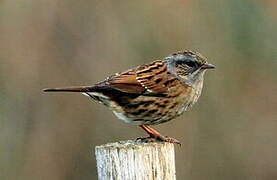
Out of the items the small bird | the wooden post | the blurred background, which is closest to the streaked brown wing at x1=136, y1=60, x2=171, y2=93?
the small bird

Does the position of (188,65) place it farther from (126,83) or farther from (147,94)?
(126,83)

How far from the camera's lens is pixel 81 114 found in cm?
966

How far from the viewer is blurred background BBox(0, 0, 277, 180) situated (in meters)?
9.49

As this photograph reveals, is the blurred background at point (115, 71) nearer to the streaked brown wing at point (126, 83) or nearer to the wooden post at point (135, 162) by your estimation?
the streaked brown wing at point (126, 83)

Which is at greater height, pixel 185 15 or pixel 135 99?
pixel 185 15

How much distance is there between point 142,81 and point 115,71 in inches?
114

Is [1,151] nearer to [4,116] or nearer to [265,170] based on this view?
[4,116]

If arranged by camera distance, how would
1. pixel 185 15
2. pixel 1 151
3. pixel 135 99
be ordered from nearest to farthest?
1. pixel 135 99
2. pixel 1 151
3. pixel 185 15

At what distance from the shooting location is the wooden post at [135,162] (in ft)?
15.9

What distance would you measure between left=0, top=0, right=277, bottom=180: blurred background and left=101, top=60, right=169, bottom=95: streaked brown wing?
2.53 metres

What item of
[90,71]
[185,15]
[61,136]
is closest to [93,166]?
[61,136]

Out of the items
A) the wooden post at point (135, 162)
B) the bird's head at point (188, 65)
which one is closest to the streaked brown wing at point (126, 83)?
the bird's head at point (188, 65)

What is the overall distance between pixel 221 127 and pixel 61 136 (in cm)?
186

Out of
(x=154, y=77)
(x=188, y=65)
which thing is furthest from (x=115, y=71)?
(x=154, y=77)
